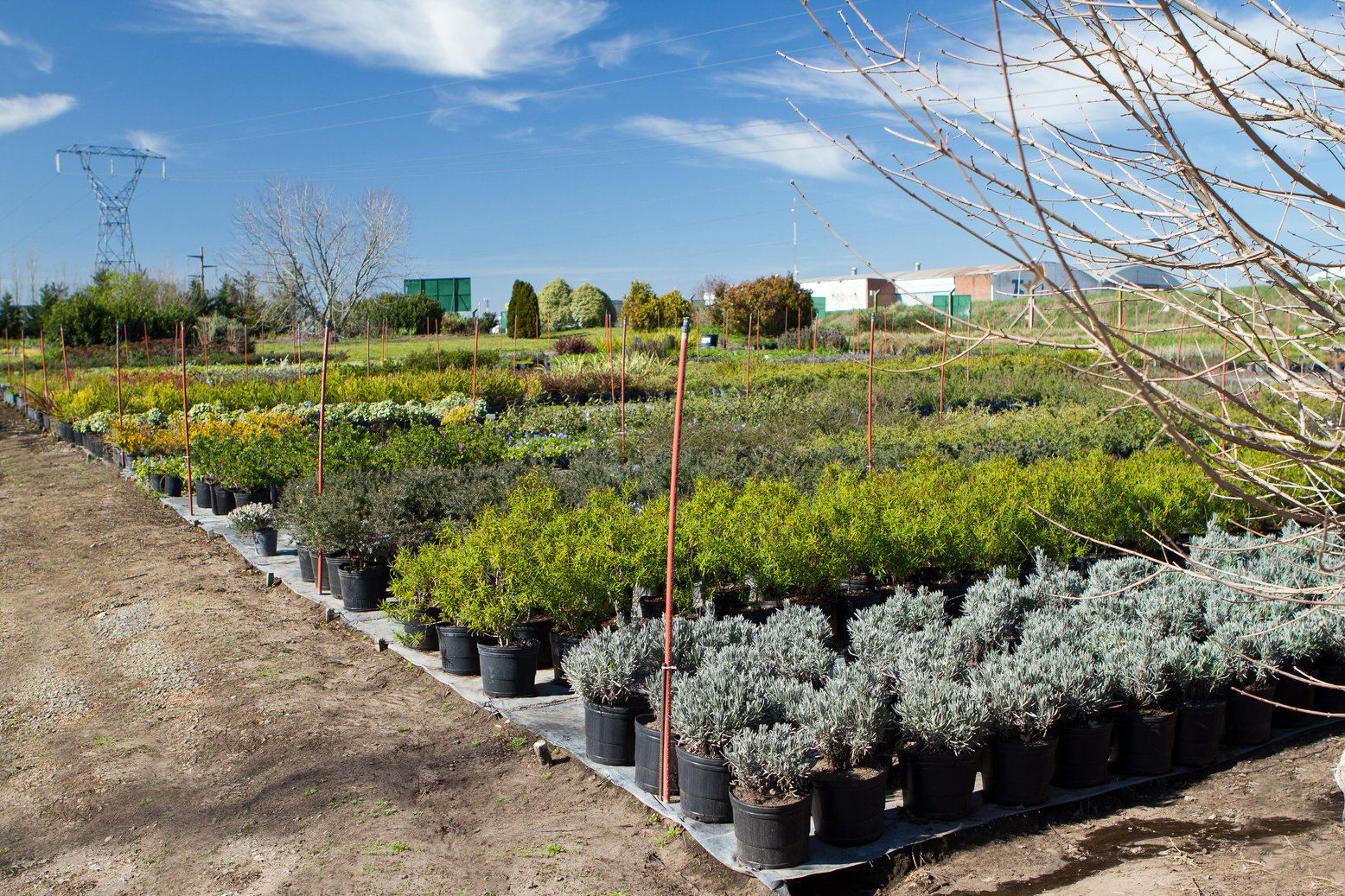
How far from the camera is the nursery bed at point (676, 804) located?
2.86m

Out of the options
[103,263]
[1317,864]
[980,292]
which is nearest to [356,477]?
[1317,864]

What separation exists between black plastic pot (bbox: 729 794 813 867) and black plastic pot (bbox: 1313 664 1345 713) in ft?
8.94

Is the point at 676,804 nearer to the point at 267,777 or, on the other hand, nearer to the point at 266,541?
the point at 267,777

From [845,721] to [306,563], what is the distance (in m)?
4.45

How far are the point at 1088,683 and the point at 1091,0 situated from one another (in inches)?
112

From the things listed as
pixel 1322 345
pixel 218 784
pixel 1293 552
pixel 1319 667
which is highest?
pixel 1322 345

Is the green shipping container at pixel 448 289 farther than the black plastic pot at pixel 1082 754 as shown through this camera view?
Yes

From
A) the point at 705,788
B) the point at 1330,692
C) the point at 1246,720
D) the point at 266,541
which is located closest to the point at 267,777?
the point at 705,788

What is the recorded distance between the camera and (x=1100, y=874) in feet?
9.31

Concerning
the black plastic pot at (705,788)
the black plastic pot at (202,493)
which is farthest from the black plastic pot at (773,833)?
the black plastic pot at (202,493)

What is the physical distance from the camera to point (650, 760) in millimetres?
3277

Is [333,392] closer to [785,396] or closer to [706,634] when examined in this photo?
[785,396]

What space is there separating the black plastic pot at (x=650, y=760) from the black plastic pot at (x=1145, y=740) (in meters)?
1.76

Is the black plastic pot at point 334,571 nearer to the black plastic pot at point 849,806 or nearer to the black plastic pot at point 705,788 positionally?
the black plastic pot at point 705,788
